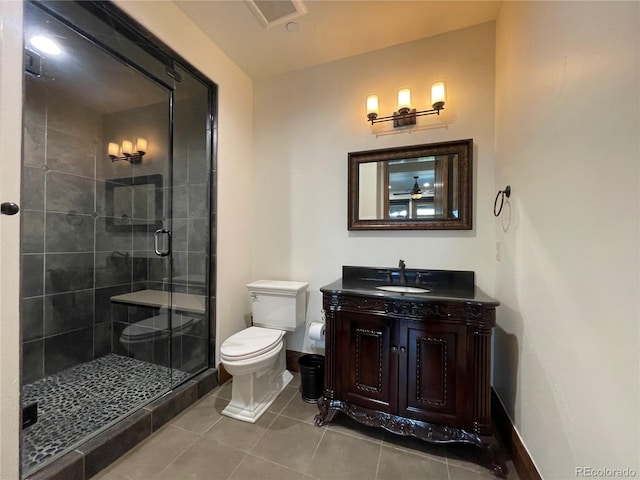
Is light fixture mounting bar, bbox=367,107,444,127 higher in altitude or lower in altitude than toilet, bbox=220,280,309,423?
higher

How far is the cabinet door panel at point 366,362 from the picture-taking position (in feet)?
4.95

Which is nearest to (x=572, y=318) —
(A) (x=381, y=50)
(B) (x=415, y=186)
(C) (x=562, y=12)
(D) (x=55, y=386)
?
(C) (x=562, y=12)

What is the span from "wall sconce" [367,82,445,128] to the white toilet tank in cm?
149

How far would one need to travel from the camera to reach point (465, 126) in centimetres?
185

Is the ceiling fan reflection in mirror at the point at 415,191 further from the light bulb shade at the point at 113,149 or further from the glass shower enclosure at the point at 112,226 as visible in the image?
the light bulb shade at the point at 113,149

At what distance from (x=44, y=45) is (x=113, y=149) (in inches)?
40.0

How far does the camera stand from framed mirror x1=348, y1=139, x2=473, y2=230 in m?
1.84

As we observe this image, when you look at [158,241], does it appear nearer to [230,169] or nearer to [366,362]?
[230,169]

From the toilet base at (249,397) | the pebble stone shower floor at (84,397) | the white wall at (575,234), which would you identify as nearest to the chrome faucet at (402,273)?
the white wall at (575,234)

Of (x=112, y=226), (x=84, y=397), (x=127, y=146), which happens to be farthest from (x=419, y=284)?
(x=127, y=146)

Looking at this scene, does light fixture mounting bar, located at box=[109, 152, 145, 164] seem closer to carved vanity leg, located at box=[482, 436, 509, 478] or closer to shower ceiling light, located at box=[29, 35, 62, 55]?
shower ceiling light, located at box=[29, 35, 62, 55]

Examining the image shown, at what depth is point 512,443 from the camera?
1374mm

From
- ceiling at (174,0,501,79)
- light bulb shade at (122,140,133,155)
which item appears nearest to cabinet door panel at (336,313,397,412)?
ceiling at (174,0,501,79)

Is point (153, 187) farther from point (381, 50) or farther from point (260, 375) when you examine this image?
point (381, 50)
